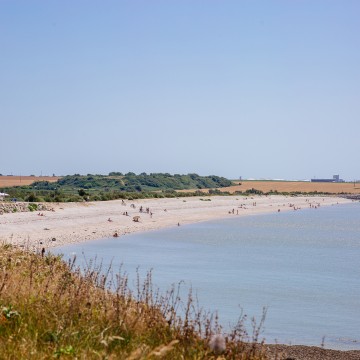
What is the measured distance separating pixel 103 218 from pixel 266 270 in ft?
65.1

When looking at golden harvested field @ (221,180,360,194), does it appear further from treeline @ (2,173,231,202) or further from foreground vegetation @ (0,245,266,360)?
foreground vegetation @ (0,245,266,360)

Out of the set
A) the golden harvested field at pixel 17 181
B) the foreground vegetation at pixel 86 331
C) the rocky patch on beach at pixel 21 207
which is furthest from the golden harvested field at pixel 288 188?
the foreground vegetation at pixel 86 331

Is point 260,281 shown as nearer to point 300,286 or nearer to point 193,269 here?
point 300,286

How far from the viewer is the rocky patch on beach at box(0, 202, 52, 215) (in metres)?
40.2

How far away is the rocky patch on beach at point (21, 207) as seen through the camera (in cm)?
4025

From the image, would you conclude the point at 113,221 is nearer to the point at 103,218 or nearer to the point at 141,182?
the point at 103,218

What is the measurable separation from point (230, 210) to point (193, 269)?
142 feet

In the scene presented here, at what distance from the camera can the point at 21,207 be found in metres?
42.2

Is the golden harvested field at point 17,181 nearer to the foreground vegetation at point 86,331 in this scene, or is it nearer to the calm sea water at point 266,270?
the calm sea water at point 266,270

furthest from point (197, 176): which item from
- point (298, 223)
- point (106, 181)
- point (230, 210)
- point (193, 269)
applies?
point (193, 269)

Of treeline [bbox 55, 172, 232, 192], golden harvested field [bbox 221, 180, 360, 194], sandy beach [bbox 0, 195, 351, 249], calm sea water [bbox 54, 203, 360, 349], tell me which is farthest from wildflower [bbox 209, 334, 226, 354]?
golden harvested field [bbox 221, 180, 360, 194]

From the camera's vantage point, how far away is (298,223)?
5756 centimetres

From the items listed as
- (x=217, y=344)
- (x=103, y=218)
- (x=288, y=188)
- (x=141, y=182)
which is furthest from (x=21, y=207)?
(x=288, y=188)

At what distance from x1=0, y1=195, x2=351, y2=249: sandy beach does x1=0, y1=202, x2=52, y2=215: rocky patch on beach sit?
35.1 inches
